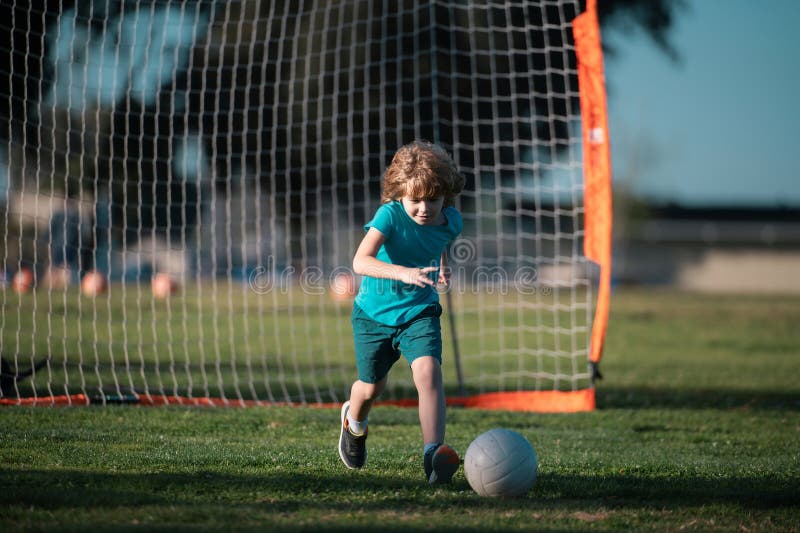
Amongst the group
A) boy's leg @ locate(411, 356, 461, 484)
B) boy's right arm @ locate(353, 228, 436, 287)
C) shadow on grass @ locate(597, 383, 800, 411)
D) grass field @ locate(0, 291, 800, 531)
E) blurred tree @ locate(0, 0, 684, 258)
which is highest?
blurred tree @ locate(0, 0, 684, 258)

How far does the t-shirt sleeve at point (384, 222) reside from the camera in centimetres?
414

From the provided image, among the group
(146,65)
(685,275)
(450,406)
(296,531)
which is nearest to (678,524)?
(296,531)

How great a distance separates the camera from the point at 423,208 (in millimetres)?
4180

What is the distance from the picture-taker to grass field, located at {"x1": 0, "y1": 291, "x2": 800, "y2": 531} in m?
3.37

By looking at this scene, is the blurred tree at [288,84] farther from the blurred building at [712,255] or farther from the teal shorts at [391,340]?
the blurred building at [712,255]

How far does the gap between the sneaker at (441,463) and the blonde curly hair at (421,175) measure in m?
1.21

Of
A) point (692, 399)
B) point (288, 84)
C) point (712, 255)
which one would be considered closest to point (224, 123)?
point (288, 84)

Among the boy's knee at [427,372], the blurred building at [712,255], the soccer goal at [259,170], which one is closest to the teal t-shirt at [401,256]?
the boy's knee at [427,372]

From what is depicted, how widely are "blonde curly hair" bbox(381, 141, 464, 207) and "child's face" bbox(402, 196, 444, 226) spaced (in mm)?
24

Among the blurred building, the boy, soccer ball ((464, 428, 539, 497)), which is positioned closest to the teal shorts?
the boy

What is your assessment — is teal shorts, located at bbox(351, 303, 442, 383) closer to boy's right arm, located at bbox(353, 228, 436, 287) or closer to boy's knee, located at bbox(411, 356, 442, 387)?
boy's knee, located at bbox(411, 356, 442, 387)

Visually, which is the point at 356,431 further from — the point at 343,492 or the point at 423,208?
the point at 423,208

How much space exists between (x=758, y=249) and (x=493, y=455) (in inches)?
1750

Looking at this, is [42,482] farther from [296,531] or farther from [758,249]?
[758,249]
